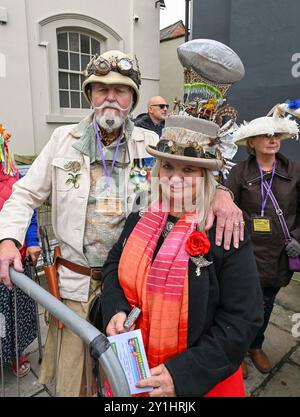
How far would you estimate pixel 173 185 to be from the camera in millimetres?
1367

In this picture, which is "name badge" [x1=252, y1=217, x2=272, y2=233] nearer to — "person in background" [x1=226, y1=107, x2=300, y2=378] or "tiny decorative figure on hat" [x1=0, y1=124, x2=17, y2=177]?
"person in background" [x1=226, y1=107, x2=300, y2=378]

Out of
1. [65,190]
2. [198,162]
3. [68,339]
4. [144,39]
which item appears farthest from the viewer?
[144,39]

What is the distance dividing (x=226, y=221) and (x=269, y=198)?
1305mm

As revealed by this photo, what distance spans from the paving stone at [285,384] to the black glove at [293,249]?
3.30ft

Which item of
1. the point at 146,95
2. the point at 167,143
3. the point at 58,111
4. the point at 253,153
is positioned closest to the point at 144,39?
the point at 146,95

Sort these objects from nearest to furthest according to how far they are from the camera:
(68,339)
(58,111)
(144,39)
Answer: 1. (68,339)
2. (58,111)
3. (144,39)

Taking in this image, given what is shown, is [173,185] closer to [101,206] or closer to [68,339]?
[101,206]

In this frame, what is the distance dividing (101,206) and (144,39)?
6.68 meters

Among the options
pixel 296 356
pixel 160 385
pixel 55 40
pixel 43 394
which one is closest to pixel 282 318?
pixel 296 356

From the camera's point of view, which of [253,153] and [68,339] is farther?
[253,153]

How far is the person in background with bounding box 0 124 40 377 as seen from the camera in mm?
2293

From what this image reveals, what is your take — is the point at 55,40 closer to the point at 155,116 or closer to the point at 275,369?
the point at 155,116

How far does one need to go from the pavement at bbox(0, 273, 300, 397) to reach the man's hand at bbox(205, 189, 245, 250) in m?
1.58

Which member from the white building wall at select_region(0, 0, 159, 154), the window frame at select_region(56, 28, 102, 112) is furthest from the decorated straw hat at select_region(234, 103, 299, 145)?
the window frame at select_region(56, 28, 102, 112)
